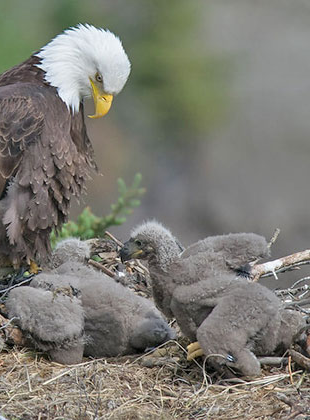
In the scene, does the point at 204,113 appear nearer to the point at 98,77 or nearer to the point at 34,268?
the point at 98,77

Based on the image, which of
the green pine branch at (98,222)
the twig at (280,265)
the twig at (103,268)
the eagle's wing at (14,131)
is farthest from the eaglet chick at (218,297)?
the green pine branch at (98,222)

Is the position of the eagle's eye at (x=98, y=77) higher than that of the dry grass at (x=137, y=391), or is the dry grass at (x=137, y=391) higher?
the eagle's eye at (x=98, y=77)

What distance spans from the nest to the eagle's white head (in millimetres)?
1610

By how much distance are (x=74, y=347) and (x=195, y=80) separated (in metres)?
8.73

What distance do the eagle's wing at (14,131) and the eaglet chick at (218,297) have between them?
0.87 meters

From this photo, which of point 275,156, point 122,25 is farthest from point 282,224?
point 122,25

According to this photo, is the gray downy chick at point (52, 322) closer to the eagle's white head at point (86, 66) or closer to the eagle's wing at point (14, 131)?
the eagle's wing at point (14, 131)

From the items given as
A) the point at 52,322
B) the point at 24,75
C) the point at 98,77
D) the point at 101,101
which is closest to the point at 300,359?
the point at 52,322

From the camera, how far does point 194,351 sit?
15.3ft

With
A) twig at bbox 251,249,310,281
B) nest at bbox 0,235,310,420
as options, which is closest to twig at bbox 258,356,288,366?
nest at bbox 0,235,310,420

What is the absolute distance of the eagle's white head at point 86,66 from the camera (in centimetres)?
568

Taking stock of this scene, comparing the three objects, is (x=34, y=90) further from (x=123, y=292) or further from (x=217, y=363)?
(x=217, y=363)

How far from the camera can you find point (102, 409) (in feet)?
13.9

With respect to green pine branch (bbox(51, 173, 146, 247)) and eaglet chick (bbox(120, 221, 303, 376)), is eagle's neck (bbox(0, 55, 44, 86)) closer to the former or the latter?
green pine branch (bbox(51, 173, 146, 247))
